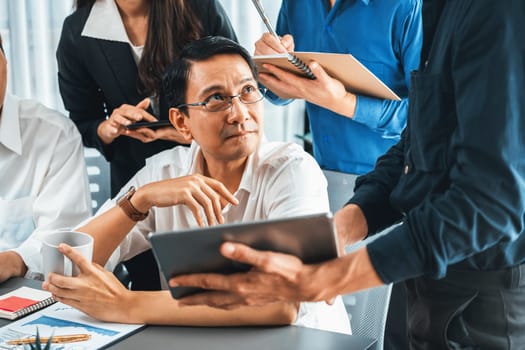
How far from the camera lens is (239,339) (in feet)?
4.10

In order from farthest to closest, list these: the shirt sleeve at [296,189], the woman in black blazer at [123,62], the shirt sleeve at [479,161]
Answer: the woman in black blazer at [123,62] → the shirt sleeve at [296,189] → the shirt sleeve at [479,161]

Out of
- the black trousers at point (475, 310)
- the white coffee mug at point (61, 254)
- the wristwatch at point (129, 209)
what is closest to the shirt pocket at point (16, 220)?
the wristwatch at point (129, 209)

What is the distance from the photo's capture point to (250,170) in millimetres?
1762

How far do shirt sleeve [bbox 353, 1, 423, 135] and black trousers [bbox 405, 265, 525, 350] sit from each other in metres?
0.87

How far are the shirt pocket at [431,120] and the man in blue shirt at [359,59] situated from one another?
0.80 metres

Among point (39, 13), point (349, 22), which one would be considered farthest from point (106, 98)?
point (39, 13)

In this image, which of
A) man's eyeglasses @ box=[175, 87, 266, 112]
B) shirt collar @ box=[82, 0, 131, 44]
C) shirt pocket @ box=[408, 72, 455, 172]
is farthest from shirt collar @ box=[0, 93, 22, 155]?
shirt pocket @ box=[408, 72, 455, 172]

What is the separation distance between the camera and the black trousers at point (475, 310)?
1.10m

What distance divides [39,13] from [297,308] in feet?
7.55

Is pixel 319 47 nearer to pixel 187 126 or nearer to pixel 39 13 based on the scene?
pixel 187 126

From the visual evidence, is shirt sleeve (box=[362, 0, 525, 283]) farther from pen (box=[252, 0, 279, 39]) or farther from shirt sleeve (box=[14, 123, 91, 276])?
shirt sleeve (box=[14, 123, 91, 276])

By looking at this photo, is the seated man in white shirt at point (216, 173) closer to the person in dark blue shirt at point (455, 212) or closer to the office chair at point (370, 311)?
the office chair at point (370, 311)

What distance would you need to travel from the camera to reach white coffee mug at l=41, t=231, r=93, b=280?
1.32 m

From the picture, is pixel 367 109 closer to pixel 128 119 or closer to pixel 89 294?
pixel 128 119
